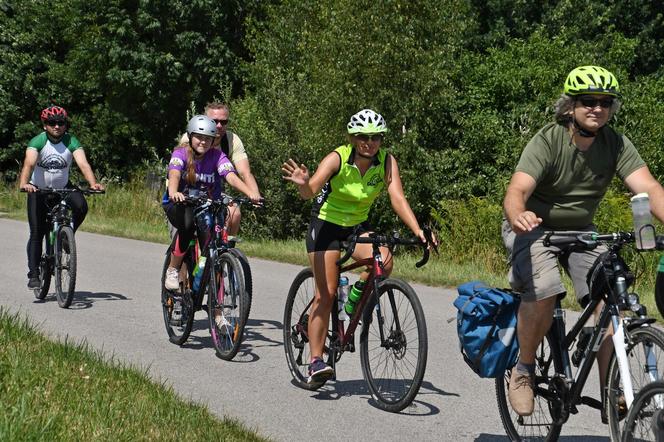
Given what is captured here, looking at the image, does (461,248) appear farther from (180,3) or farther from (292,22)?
(180,3)

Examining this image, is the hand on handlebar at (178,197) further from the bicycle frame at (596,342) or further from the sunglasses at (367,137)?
the bicycle frame at (596,342)

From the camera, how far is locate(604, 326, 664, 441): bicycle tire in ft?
14.6

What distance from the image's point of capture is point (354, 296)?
7016 mm

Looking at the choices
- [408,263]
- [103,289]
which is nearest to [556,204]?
[103,289]

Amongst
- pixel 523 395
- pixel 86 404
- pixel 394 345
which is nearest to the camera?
pixel 523 395

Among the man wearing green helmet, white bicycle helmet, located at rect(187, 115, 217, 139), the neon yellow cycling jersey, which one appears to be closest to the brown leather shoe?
the man wearing green helmet

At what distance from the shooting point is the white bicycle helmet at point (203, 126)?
8484mm

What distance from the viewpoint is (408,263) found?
15281mm

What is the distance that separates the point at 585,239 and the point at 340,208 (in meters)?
2.47

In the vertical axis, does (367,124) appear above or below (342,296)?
above

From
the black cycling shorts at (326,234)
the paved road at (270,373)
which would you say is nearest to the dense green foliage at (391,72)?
the paved road at (270,373)

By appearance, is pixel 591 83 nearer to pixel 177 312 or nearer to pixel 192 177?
pixel 192 177

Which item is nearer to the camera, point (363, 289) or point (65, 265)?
point (363, 289)

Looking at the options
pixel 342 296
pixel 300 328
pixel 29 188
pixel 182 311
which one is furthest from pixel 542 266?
pixel 29 188
